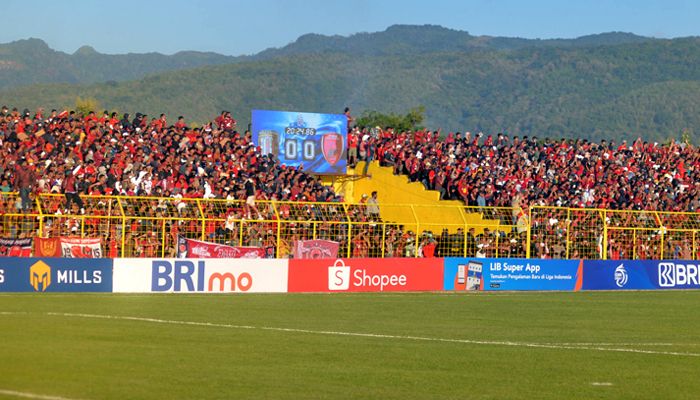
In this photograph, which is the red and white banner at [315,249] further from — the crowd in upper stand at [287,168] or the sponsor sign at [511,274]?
the crowd in upper stand at [287,168]

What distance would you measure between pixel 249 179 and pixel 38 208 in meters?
11.2

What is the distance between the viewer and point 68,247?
103 ft

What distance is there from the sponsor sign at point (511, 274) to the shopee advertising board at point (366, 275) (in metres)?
0.66

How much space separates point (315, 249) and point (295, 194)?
7.27m

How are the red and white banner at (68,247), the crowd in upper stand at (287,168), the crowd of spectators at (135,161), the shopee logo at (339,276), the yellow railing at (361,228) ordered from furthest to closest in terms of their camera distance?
1. the crowd in upper stand at (287,168)
2. the crowd of spectators at (135,161)
3. the shopee logo at (339,276)
4. the yellow railing at (361,228)
5. the red and white banner at (68,247)

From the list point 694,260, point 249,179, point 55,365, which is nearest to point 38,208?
point 249,179

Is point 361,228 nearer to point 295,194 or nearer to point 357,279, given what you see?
point 357,279

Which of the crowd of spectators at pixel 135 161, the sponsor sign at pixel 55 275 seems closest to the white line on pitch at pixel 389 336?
the sponsor sign at pixel 55 275

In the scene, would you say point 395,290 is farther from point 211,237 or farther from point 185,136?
point 185,136

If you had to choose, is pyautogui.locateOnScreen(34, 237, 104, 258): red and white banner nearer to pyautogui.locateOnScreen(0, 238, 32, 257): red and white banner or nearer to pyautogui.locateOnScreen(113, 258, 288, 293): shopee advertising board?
pyautogui.locateOnScreen(0, 238, 32, 257): red and white banner

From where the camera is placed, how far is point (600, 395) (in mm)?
13133

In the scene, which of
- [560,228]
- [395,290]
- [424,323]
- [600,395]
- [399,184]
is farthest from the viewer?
[399,184]

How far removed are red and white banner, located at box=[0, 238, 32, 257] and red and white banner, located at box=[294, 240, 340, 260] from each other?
7.85 m

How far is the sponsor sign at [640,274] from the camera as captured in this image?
135 ft
